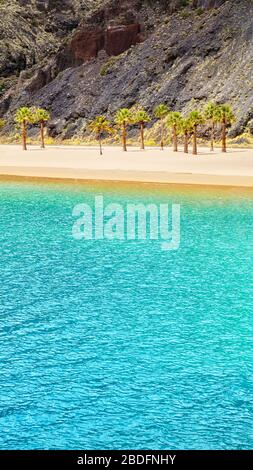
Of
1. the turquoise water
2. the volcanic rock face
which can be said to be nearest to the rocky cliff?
the volcanic rock face

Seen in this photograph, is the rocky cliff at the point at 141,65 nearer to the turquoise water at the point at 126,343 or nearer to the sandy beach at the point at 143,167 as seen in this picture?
the sandy beach at the point at 143,167

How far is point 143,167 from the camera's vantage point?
73.1m

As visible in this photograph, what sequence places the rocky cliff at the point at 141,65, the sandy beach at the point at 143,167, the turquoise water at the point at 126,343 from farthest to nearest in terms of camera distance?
the rocky cliff at the point at 141,65
the sandy beach at the point at 143,167
the turquoise water at the point at 126,343

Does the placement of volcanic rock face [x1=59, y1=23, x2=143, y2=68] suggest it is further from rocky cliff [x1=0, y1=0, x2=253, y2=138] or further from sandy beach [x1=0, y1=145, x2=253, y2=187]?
sandy beach [x1=0, y1=145, x2=253, y2=187]

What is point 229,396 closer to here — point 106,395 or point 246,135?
point 106,395

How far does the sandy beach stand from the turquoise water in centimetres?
2598

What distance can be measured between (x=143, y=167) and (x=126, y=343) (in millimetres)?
53292

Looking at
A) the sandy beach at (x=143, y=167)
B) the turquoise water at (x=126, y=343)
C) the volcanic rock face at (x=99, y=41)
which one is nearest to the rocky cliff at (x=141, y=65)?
the volcanic rock face at (x=99, y=41)

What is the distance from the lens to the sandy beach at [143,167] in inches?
2507

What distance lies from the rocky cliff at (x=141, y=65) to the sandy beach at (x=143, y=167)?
24.0 m

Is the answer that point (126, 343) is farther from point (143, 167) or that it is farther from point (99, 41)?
point (99, 41)

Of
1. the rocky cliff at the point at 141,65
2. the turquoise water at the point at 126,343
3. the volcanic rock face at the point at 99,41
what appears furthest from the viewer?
the volcanic rock face at the point at 99,41

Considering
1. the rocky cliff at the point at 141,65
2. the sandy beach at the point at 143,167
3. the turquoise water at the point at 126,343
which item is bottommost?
the turquoise water at the point at 126,343

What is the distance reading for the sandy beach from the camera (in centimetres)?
6369
